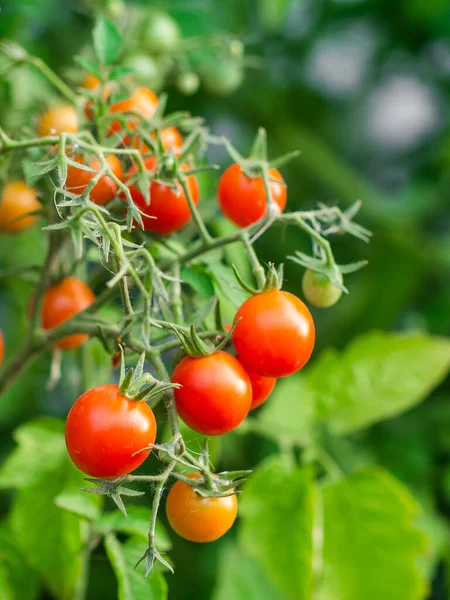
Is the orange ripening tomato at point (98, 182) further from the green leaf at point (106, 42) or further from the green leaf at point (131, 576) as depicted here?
the green leaf at point (131, 576)

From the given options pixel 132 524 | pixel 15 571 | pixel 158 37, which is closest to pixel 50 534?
pixel 15 571

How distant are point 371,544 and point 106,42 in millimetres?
619

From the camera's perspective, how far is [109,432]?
0.49 metres

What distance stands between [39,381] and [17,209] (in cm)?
40

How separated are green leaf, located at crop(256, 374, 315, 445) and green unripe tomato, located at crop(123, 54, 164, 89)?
45cm

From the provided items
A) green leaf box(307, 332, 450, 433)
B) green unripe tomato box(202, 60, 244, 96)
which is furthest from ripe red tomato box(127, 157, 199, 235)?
green unripe tomato box(202, 60, 244, 96)

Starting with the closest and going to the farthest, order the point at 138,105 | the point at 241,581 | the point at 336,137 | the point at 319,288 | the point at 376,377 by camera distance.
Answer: the point at 319,288
the point at 138,105
the point at 376,377
the point at 241,581
the point at 336,137

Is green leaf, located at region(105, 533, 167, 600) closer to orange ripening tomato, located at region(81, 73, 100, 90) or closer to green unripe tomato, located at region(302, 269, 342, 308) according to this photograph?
green unripe tomato, located at region(302, 269, 342, 308)

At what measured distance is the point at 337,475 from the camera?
2.96 feet

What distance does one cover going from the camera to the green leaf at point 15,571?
765 mm

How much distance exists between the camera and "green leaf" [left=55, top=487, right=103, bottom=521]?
2.20 feet

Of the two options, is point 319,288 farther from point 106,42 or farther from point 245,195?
point 106,42

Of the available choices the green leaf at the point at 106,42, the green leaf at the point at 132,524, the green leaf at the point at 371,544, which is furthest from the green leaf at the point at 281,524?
the green leaf at the point at 106,42

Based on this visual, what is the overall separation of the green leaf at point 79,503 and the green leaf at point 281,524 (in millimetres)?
183
